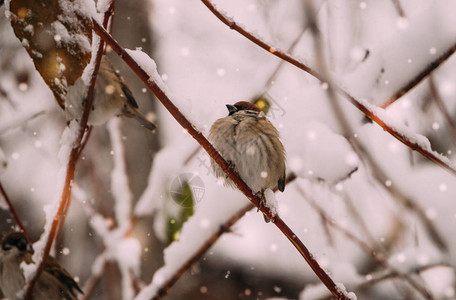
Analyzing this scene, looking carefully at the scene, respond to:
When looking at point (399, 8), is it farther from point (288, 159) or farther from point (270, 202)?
point (270, 202)

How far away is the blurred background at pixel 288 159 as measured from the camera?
1.49 metres

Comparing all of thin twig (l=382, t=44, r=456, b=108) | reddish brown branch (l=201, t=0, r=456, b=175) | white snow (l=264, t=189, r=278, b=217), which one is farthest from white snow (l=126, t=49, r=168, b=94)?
thin twig (l=382, t=44, r=456, b=108)

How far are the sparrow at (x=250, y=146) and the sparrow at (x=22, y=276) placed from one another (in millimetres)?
874

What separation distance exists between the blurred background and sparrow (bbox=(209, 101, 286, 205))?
61mm

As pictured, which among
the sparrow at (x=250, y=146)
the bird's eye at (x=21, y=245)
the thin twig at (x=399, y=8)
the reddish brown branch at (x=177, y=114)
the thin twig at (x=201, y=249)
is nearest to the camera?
the reddish brown branch at (x=177, y=114)

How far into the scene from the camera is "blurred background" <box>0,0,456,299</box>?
1487 millimetres

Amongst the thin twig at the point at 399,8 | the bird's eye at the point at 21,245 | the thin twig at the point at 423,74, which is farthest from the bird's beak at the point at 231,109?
the bird's eye at the point at 21,245

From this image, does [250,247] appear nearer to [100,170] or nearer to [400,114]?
[100,170]

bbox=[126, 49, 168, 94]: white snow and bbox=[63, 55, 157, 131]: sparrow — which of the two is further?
bbox=[63, 55, 157, 131]: sparrow

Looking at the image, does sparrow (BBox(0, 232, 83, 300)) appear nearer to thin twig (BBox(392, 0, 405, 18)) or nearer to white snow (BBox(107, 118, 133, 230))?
white snow (BBox(107, 118, 133, 230))

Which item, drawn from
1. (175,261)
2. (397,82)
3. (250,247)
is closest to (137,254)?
(250,247)

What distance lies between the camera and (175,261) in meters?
1.51

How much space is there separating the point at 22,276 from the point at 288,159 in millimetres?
1406

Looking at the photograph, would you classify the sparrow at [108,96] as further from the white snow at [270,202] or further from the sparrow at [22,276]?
Result: the white snow at [270,202]
